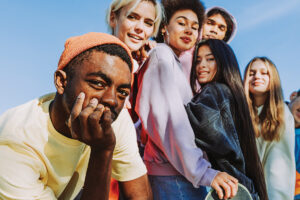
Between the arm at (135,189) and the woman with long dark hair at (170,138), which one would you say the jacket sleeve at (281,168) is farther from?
the arm at (135,189)

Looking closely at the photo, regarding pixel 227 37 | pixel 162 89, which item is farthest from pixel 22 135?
pixel 227 37

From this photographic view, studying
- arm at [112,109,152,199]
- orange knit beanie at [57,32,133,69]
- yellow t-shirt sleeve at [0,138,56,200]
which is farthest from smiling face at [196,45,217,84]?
yellow t-shirt sleeve at [0,138,56,200]

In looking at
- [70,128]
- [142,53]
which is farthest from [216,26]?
[70,128]

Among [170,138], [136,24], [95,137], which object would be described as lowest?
[170,138]

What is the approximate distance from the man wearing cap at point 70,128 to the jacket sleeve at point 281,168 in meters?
2.25

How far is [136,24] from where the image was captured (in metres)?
2.74

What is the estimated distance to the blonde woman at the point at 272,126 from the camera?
126 inches

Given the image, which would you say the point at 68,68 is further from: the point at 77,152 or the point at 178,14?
the point at 178,14

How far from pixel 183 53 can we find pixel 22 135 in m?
1.95

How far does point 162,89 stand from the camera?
2.29 metres

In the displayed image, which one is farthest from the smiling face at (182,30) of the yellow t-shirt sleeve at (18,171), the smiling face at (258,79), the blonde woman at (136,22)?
the yellow t-shirt sleeve at (18,171)

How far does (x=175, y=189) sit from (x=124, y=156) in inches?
21.4

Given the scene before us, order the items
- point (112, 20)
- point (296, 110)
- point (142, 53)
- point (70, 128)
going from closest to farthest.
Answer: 1. point (70, 128)
2. point (142, 53)
3. point (112, 20)
4. point (296, 110)

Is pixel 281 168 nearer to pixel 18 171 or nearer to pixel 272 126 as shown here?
pixel 272 126
